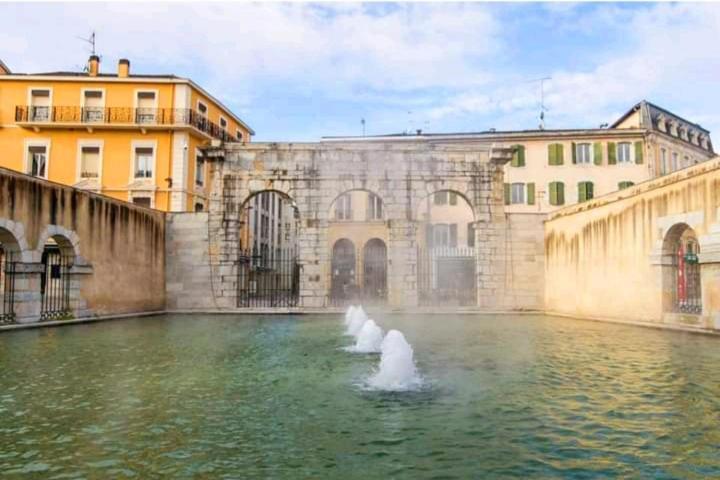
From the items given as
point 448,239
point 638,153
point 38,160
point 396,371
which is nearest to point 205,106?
point 38,160

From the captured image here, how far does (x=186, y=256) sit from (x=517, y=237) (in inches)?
512

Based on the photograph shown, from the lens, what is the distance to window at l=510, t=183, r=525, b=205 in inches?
1307

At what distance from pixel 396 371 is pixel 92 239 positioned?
13.1 meters

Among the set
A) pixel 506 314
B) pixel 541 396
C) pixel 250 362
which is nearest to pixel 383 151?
pixel 506 314

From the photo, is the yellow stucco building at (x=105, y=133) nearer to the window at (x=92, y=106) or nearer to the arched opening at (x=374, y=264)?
the window at (x=92, y=106)

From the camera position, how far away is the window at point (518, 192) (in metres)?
33.2

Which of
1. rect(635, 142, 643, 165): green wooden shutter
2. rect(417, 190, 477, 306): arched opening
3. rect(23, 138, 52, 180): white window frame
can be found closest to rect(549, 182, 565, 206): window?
rect(635, 142, 643, 165): green wooden shutter

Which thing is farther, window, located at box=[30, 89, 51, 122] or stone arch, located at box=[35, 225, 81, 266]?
window, located at box=[30, 89, 51, 122]

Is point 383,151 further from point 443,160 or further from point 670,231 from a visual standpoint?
point 670,231

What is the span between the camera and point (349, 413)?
552 cm

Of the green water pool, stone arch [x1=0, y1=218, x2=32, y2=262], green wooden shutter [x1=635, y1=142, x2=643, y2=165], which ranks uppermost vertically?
green wooden shutter [x1=635, y1=142, x2=643, y2=165]

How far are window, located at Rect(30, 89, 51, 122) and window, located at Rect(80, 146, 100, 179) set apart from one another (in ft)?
9.18

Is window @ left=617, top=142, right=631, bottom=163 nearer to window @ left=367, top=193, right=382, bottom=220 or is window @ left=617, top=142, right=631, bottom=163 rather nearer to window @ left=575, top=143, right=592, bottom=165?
window @ left=575, top=143, right=592, bottom=165

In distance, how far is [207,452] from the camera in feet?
14.3
